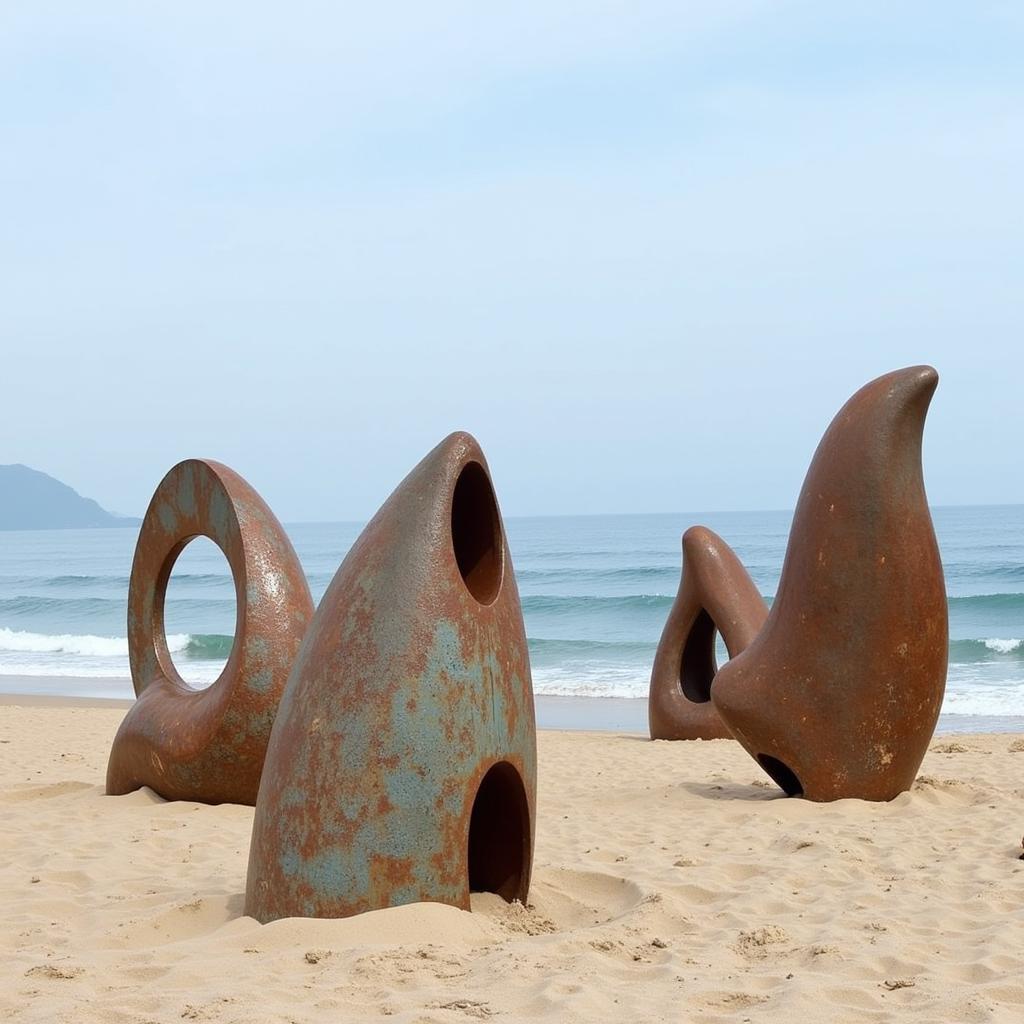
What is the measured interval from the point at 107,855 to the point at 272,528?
7.71 ft

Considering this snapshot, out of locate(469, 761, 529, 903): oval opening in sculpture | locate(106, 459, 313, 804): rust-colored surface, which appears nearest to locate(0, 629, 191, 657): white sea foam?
locate(106, 459, 313, 804): rust-colored surface

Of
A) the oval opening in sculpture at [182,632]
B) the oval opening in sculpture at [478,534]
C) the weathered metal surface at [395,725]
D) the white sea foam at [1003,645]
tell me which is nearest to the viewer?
the weathered metal surface at [395,725]

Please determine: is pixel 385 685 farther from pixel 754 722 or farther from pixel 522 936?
pixel 754 722

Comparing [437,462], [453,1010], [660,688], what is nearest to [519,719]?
[437,462]

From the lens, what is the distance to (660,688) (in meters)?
12.7

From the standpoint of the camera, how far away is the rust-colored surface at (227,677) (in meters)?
7.72

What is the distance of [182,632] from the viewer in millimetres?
36938

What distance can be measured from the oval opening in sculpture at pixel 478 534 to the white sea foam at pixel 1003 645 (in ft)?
72.5

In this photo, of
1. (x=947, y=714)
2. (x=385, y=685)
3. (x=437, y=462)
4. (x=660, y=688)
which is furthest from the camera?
(x=947, y=714)

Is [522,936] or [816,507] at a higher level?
[816,507]

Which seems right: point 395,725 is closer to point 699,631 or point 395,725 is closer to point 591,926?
point 591,926

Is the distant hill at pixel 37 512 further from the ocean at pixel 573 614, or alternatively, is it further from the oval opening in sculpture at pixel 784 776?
the oval opening in sculpture at pixel 784 776

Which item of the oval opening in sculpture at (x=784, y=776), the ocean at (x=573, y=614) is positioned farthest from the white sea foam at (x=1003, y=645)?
the oval opening in sculpture at (x=784, y=776)

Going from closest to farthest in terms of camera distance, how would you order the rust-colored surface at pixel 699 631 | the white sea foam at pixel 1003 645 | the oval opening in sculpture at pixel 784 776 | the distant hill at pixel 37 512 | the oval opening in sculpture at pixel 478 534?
1. the oval opening in sculpture at pixel 478 534
2. the oval opening in sculpture at pixel 784 776
3. the rust-colored surface at pixel 699 631
4. the white sea foam at pixel 1003 645
5. the distant hill at pixel 37 512
